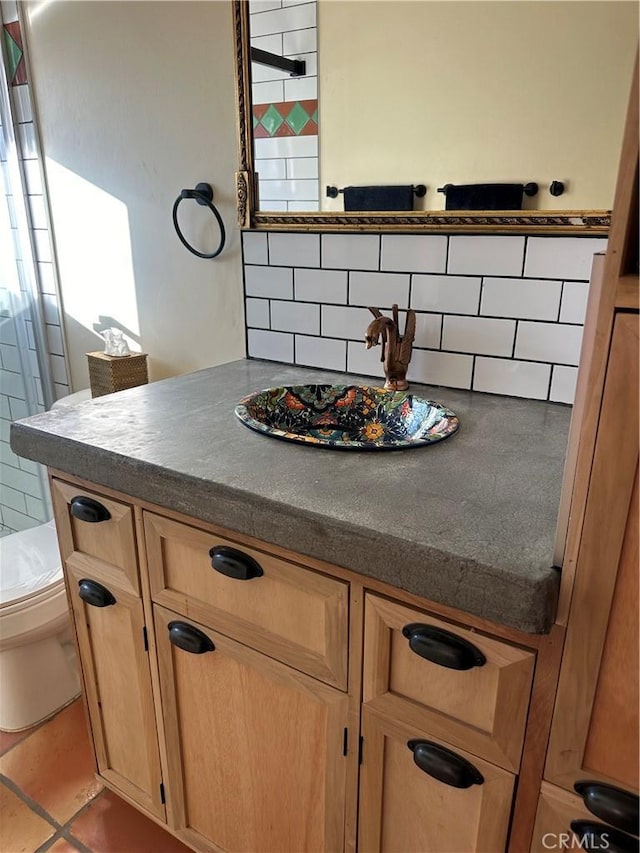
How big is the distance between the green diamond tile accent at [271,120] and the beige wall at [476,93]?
0.41 feet

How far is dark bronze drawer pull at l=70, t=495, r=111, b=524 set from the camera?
94cm

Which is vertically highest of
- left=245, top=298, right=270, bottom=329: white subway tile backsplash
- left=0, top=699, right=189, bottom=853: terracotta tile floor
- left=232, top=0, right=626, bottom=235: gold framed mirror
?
left=232, top=0, right=626, bottom=235: gold framed mirror

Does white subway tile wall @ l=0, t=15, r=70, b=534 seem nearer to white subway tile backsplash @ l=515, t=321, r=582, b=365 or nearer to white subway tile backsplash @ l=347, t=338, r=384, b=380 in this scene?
white subway tile backsplash @ l=347, t=338, r=384, b=380

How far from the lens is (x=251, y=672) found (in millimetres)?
886

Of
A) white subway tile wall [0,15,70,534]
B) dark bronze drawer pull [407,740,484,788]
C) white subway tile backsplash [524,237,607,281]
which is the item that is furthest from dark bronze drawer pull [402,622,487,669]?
white subway tile wall [0,15,70,534]

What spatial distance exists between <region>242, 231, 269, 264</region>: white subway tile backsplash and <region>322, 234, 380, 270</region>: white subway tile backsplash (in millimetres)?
164

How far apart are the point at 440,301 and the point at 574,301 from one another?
0.25 meters

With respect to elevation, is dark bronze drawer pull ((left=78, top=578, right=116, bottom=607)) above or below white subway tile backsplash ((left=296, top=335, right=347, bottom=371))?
below

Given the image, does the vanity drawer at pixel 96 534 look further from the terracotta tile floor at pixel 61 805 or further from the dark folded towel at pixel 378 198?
the dark folded towel at pixel 378 198

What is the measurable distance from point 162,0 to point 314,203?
24.9 inches

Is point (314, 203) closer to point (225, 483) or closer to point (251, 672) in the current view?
point (225, 483)

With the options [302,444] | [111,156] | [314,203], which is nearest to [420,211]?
[314,203]

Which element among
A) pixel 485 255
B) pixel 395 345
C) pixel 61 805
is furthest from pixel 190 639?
pixel 485 255

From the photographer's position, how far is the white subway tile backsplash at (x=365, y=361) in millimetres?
1299
